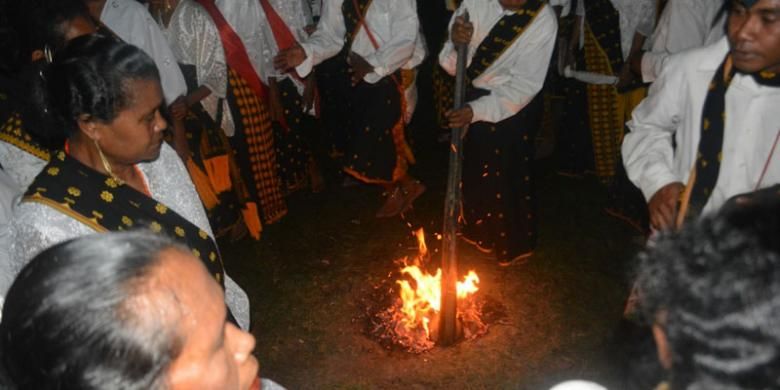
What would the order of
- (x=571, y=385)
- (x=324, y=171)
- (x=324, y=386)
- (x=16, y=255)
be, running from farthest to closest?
(x=324, y=171)
(x=324, y=386)
(x=16, y=255)
(x=571, y=385)

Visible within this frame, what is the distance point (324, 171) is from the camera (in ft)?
22.0

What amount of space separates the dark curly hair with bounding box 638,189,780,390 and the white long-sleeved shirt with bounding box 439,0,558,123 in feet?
9.95

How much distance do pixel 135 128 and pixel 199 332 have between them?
114cm

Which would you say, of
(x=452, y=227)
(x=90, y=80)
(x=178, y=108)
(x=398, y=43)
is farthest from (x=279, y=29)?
(x=90, y=80)

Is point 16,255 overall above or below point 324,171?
above

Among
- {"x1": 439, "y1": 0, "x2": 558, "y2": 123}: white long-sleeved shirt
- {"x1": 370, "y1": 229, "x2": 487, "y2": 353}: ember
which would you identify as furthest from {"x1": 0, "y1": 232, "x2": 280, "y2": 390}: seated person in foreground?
{"x1": 439, "y1": 0, "x2": 558, "y2": 123}: white long-sleeved shirt

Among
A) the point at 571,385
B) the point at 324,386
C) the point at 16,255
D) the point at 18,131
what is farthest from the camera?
the point at 324,386

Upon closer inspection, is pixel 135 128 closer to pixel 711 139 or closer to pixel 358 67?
pixel 711 139

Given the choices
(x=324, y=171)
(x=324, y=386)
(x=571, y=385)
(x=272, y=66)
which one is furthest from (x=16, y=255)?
(x=324, y=171)

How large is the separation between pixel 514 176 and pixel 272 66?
231 centimetres

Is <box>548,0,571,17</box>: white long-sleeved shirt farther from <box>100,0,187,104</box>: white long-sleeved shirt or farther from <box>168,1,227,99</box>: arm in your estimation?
<box>100,0,187,104</box>: white long-sleeved shirt

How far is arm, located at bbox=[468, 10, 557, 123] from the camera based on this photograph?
4.04 meters

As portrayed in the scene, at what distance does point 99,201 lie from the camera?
2.07m

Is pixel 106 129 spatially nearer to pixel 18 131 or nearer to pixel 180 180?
pixel 180 180
